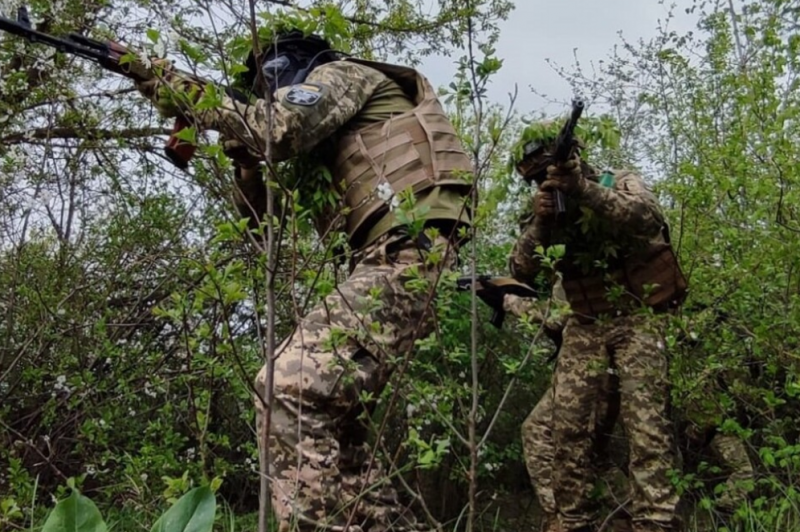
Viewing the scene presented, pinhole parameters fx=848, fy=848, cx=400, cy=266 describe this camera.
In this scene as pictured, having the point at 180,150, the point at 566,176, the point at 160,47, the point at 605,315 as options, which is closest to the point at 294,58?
the point at 180,150

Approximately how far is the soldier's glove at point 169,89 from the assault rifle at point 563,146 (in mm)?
1187

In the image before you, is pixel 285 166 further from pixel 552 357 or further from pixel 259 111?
pixel 552 357

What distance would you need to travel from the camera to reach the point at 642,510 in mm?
3406

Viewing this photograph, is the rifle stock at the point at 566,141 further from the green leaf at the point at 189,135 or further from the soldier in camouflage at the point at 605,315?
the green leaf at the point at 189,135

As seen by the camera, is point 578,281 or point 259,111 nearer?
point 259,111

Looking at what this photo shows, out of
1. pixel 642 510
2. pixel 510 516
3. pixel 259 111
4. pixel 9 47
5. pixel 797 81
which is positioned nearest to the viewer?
pixel 259 111

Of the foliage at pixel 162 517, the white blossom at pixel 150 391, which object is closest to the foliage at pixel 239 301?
the white blossom at pixel 150 391

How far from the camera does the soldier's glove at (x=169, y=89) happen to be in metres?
1.59

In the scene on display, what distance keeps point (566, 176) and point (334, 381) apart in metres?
1.32

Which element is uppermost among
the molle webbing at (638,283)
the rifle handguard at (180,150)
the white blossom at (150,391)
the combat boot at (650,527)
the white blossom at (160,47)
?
the rifle handguard at (180,150)

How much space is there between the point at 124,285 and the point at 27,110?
100cm

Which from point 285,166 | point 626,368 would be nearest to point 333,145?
point 285,166

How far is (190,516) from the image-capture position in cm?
94

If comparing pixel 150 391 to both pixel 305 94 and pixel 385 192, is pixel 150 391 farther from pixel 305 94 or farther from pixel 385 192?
pixel 385 192
